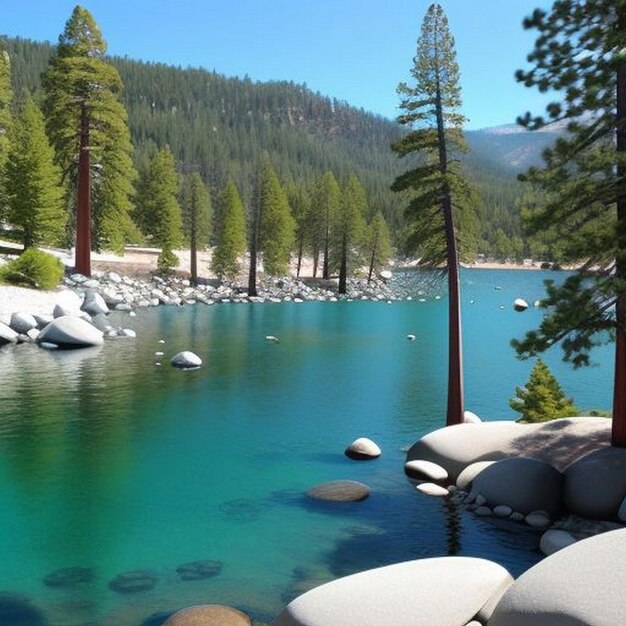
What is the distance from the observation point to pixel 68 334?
2980 centimetres

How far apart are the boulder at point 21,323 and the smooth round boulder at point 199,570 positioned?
943 inches

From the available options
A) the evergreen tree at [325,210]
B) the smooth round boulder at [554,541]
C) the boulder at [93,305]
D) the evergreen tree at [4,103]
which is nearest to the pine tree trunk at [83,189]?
the evergreen tree at [4,103]

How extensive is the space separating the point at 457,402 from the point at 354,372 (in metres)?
10.3

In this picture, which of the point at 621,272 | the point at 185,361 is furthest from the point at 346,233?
the point at 621,272

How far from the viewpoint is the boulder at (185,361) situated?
2723cm

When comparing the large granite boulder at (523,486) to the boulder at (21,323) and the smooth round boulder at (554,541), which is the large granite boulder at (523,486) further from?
the boulder at (21,323)

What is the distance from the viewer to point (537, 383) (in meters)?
18.0

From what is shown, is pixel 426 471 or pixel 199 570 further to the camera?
pixel 426 471

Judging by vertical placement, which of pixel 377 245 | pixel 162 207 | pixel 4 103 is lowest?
pixel 377 245

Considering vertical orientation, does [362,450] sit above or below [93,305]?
below

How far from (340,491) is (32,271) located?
91.3 ft

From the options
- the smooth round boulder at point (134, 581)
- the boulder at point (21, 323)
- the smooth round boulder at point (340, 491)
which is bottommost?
the smooth round boulder at point (134, 581)

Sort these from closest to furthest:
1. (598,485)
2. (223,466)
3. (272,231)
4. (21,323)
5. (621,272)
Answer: (621,272) < (598,485) < (223,466) < (21,323) < (272,231)

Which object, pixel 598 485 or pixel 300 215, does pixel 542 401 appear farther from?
pixel 300 215
